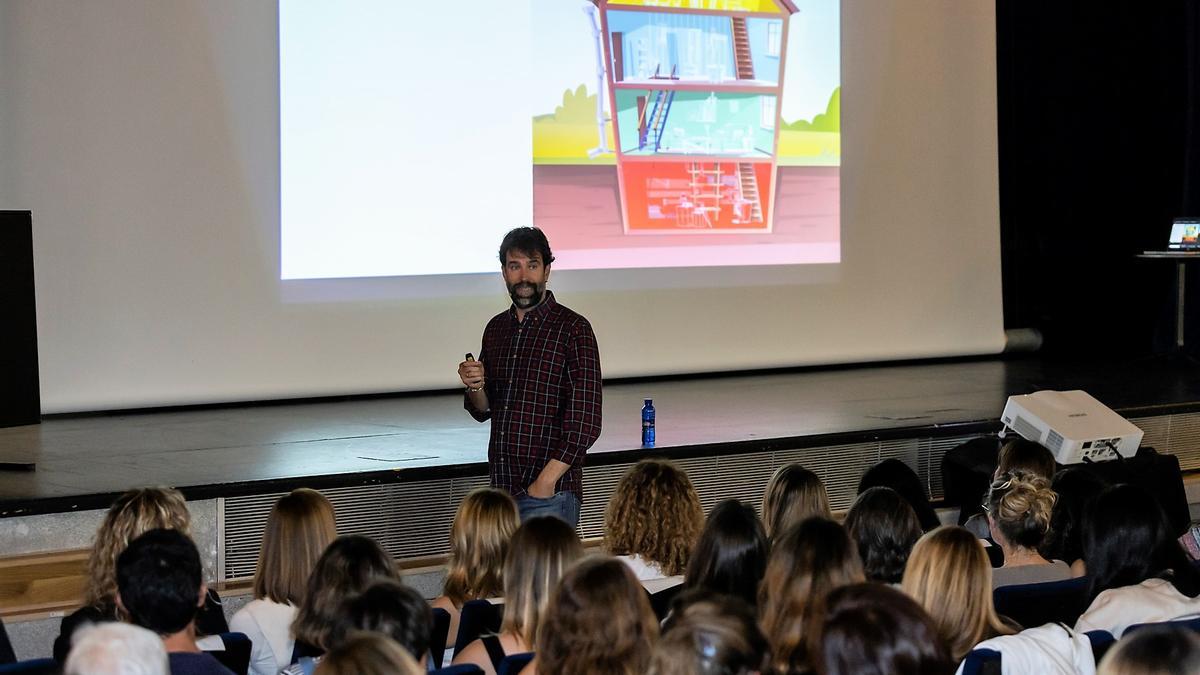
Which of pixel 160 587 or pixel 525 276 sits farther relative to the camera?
pixel 525 276

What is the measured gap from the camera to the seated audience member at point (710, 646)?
178cm

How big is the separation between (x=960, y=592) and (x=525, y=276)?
5.67 feet

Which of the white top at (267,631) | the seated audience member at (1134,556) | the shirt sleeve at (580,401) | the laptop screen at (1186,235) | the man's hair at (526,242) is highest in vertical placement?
the laptop screen at (1186,235)

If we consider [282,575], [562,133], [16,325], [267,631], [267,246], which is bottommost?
[267,631]

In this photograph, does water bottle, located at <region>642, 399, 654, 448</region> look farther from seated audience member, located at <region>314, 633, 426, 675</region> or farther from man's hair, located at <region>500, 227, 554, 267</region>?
seated audience member, located at <region>314, 633, 426, 675</region>

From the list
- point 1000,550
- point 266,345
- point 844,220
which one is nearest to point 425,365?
point 266,345

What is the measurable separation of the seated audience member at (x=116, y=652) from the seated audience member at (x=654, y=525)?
62.3 inches

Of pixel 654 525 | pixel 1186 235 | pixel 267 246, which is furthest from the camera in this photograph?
pixel 1186 235

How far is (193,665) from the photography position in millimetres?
2197

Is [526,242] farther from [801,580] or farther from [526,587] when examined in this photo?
[801,580]

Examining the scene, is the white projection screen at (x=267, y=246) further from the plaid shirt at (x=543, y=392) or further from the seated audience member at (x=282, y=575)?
the seated audience member at (x=282, y=575)

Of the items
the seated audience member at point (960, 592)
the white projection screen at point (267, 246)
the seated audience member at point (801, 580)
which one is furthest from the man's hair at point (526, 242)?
the white projection screen at point (267, 246)

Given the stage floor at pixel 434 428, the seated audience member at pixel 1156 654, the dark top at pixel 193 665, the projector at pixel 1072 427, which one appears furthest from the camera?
the projector at pixel 1072 427

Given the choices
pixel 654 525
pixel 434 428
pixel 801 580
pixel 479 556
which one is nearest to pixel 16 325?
pixel 434 428
